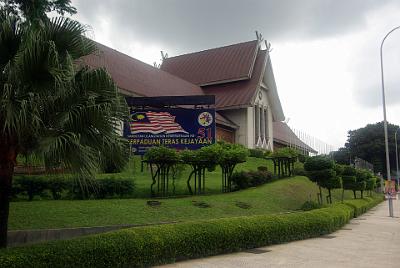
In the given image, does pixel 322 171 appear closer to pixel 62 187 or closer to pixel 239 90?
pixel 62 187

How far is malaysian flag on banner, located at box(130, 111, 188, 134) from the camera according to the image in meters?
19.1

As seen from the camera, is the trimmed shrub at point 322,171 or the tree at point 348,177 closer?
the trimmed shrub at point 322,171

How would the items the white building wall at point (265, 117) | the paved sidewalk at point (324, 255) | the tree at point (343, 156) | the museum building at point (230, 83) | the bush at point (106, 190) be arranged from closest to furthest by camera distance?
the paved sidewalk at point (324, 255) → the bush at point (106, 190) → the museum building at point (230, 83) → the white building wall at point (265, 117) → the tree at point (343, 156)

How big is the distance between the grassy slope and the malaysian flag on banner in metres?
5.30

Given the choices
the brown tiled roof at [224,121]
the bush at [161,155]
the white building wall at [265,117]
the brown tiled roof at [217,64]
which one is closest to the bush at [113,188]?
the bush at [161,155]

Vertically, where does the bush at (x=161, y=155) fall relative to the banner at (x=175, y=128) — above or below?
below

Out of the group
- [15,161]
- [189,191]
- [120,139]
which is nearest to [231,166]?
[189,191]

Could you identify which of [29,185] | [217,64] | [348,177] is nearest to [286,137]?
[217,64]

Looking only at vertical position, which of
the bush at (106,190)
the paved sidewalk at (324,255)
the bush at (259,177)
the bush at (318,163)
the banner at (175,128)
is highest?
the banner at (175,128)

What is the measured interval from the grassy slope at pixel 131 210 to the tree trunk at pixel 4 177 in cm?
223

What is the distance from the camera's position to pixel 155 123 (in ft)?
63.1

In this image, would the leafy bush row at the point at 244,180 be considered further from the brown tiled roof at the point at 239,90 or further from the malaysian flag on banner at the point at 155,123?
the brown tiled roof at the point at 239,90

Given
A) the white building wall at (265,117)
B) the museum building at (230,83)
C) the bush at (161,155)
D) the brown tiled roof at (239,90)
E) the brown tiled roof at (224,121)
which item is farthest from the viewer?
the white building wall at (265,117)

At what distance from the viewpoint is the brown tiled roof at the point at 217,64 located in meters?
34.5
